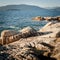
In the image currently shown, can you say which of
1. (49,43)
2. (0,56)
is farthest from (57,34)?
(0,56)

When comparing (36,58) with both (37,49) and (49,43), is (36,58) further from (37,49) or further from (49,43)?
(49,43)

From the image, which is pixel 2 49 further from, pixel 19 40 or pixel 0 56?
pixel 19 40

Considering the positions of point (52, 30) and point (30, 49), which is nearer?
point (30, 49)

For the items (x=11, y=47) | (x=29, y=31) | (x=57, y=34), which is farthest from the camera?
(x=29, y=31)

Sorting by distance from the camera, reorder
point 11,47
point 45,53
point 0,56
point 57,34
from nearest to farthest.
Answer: point 0,56 < point 45,53 < point 11,47 < point 57,34

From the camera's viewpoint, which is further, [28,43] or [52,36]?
[52,36]

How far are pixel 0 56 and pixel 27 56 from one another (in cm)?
196

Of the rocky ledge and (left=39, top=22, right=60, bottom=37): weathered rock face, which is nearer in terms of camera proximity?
the rocky ledge

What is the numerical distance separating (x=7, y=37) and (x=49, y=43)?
4676 mm

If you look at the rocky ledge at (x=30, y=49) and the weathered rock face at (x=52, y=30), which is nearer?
the rocky ledge at (x=30, y=49)

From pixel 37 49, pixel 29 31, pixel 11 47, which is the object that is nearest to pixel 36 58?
pixel 37 49

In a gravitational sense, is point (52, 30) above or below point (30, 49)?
below

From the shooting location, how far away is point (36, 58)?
15453 millimetres

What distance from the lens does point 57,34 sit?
20.2 meters
